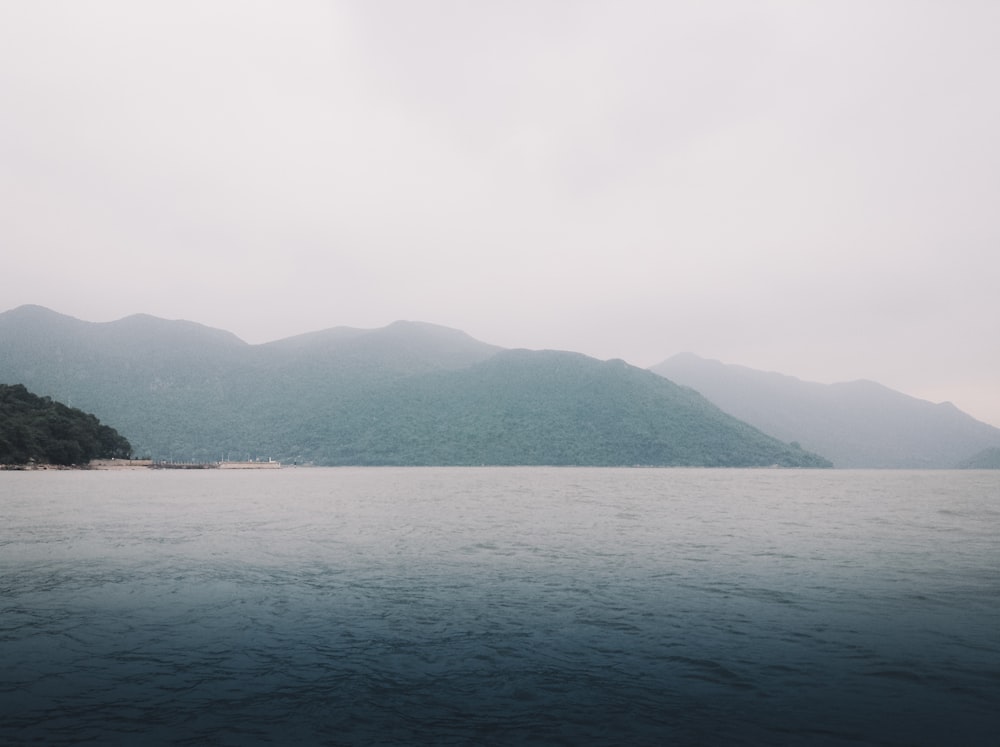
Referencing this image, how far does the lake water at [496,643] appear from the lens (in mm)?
12305

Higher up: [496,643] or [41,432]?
[41,432]

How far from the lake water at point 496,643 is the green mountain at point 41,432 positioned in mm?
155324

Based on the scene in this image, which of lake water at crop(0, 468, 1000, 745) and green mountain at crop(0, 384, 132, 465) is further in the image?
green mountain at crop(0, 384, 132, 465)

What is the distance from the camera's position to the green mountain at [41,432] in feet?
527

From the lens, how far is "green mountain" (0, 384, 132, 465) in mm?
160500

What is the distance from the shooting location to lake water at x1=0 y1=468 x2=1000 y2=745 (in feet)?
40.4

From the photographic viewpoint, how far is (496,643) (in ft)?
57.6

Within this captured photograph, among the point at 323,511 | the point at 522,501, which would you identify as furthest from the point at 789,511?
the point at 323,511

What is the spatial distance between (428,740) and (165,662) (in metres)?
8.58

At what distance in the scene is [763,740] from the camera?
1160cm

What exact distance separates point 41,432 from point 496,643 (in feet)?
645

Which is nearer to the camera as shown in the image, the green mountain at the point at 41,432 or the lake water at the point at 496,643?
the lake water at the point at 496,643

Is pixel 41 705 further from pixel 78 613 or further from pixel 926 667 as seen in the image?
pixel 926 667

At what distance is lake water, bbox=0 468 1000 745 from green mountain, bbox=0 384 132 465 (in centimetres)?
15532
